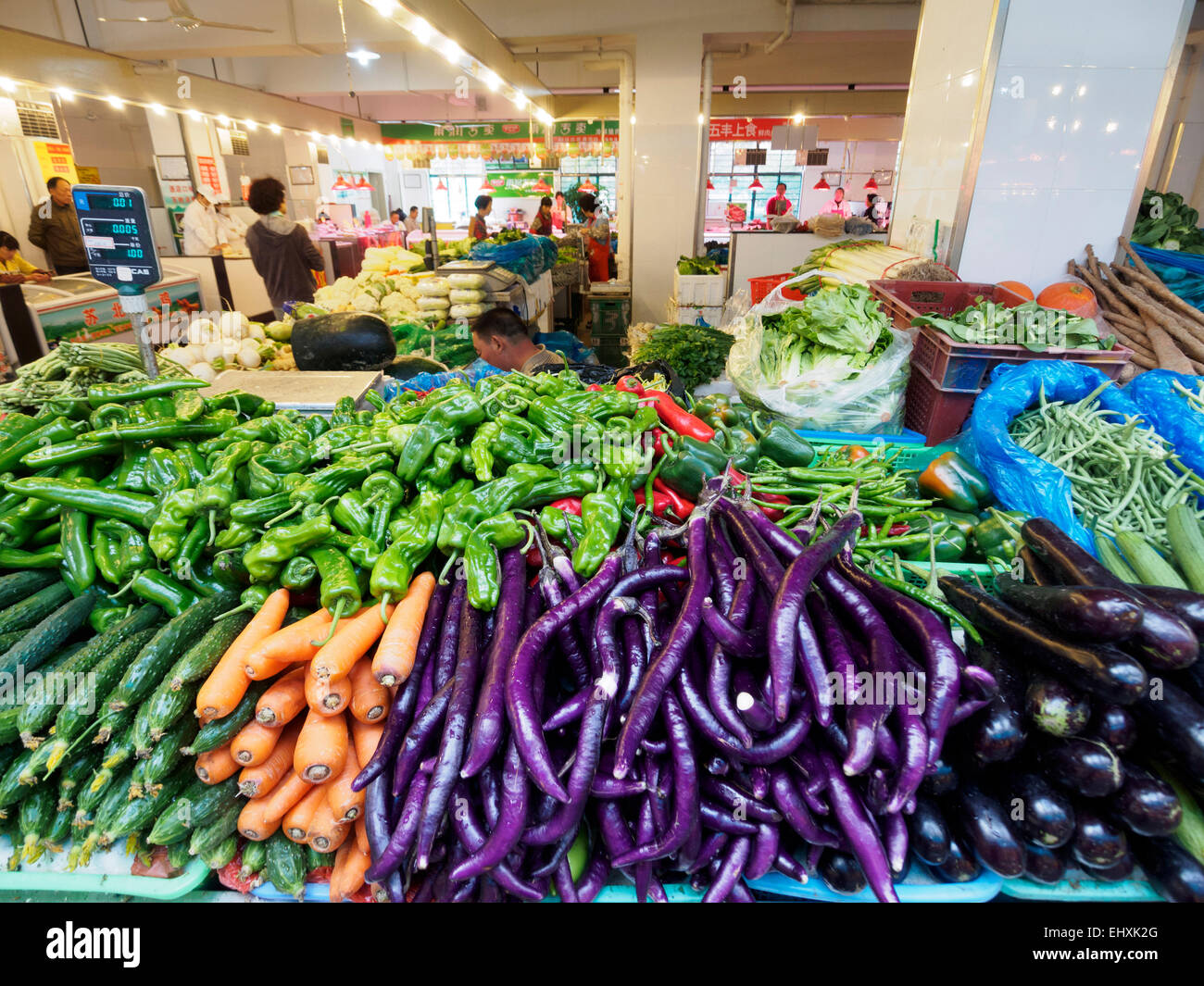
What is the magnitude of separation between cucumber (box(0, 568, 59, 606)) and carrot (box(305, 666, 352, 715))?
1.18 meters

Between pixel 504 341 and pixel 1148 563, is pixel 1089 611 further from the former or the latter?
pixel 504 341

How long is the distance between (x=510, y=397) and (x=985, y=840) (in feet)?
6.75

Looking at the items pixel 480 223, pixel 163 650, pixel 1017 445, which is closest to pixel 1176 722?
pixel 1017 445

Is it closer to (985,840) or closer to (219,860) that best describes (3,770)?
(219,860)

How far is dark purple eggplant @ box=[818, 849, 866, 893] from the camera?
5.48 feet

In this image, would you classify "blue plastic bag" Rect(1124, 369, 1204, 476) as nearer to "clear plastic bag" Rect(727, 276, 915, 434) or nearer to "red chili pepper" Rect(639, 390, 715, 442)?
"clear plastic bag" Rect(727, 276, 915, 434)

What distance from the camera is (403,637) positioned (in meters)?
1.77

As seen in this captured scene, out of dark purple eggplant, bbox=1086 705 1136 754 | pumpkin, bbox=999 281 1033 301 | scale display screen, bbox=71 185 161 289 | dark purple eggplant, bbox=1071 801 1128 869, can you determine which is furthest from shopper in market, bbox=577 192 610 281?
dark purple eggplant, bbox=1071 801 1128 869

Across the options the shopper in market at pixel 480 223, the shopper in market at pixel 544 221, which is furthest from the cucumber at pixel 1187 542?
the shopper in market at pixel 544 221

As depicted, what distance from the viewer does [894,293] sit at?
451 cm

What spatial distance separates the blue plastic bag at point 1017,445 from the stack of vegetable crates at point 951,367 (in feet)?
0.48

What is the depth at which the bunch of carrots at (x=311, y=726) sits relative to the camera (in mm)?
1695
